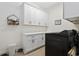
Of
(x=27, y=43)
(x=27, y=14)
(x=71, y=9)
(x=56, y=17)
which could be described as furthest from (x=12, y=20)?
(x=56, y=17)

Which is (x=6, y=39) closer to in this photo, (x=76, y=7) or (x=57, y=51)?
(x=57, y=51)

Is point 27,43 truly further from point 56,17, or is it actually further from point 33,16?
point 56,17

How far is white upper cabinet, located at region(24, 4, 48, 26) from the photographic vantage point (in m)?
2.49

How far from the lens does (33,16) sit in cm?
279

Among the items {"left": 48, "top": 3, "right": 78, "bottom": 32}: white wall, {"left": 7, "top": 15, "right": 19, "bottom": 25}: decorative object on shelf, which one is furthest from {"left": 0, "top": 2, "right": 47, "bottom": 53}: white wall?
{"left": 48, "top": 3, "right": 78, "bottom": 32}: white wall

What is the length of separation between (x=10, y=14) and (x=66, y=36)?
1740mm

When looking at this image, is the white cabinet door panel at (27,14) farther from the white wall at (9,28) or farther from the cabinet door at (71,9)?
the cabinet door at (71,9)

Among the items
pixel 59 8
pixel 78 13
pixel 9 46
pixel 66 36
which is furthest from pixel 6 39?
pixel 59 8

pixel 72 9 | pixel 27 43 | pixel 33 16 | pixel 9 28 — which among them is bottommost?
pixel 27 43

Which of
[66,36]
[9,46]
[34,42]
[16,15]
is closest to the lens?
[66,36]

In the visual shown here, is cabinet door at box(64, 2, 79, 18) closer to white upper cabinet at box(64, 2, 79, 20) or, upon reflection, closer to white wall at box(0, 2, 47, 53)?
white upper cabinet at box(64, 2, 79, 20)

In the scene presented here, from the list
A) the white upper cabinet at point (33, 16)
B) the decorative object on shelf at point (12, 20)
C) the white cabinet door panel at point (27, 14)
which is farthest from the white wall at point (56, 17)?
the decorative object on shelf at point (12, 20)

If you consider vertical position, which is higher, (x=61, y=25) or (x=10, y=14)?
(x=10, y=14)

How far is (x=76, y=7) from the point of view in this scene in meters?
0.76
